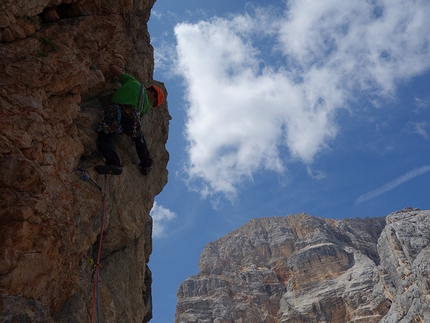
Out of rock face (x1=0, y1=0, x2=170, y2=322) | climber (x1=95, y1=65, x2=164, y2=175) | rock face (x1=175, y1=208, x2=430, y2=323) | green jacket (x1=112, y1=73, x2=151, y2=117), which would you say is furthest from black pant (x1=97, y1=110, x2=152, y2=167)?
rock face (x1=175, y1=208, x2=430, y2=323)

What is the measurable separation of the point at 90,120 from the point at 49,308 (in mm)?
3397

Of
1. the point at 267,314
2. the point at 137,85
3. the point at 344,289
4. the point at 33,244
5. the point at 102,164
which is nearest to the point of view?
the point at 33,244

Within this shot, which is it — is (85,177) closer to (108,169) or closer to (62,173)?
(108,169)

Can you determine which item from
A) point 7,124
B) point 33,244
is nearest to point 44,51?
point 7,124

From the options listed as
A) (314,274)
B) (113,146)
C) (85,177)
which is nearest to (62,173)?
(85,177)

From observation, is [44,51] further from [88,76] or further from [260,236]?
[260,236]

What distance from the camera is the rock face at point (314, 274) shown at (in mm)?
51875

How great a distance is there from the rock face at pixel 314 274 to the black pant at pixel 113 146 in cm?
3851

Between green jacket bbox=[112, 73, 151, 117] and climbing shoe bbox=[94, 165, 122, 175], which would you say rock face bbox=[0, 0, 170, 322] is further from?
green jacket bbox=[112, 73, 151, 117]

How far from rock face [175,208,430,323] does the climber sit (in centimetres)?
3887

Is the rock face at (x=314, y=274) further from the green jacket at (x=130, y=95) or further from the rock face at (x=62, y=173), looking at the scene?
the green jacket at (x=130, y=95)

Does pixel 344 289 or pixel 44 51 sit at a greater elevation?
pixel 344 289

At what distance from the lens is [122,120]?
763 cm

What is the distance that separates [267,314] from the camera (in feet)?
237
